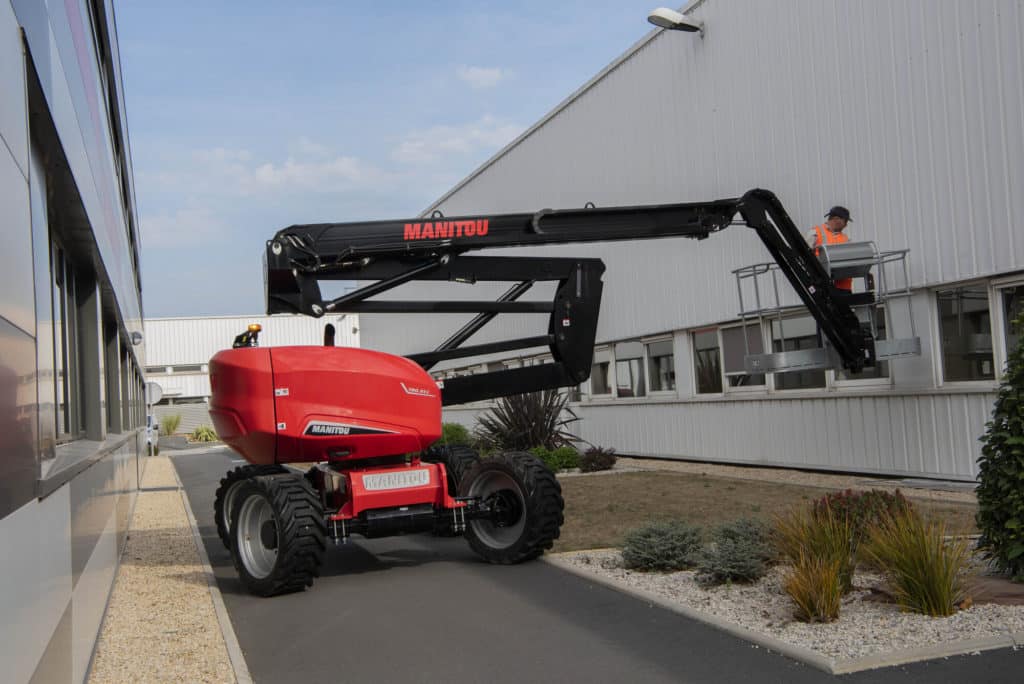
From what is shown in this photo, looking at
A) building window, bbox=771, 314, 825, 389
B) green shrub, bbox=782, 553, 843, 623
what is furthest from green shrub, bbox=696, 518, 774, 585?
building window, bbox=771, 314, 825, 389

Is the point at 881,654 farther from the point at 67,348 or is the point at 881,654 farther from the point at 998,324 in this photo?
the point at 998,324

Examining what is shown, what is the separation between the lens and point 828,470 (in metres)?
14.3

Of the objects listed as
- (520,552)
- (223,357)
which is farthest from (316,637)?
(223,357)

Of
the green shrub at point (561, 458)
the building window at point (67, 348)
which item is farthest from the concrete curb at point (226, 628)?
the green shrub at point (561, 458)

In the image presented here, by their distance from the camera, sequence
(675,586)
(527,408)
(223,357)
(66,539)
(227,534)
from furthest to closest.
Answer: (527,408) < (227,534) < (223,357) < (675,586) < (66,539)

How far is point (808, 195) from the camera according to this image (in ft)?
47.9

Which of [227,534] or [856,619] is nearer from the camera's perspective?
[856,619]

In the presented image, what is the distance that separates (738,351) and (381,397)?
9660mm

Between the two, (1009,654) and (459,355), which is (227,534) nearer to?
(459,355)

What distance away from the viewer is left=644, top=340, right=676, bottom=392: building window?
19141 mm

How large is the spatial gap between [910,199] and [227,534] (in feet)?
30.7

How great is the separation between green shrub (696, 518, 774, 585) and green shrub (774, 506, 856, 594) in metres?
0.20

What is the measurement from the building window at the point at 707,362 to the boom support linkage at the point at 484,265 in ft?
24.3

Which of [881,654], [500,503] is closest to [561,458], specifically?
[500,503]
